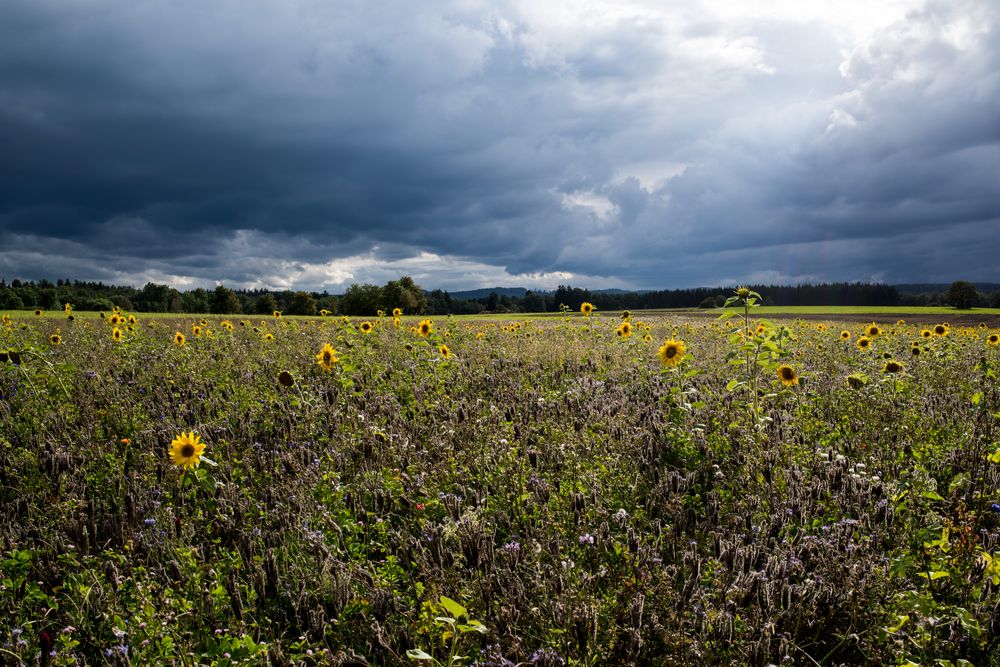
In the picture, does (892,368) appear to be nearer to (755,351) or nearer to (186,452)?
(755,351)

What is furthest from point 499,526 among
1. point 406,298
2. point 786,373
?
point 406,298

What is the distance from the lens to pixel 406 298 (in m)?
87.6

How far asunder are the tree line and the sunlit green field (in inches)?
2315

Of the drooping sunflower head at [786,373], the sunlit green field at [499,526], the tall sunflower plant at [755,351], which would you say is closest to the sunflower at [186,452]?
the sunlit green field at [499,526]

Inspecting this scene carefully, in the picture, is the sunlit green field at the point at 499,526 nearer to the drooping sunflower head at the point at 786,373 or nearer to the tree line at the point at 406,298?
the drooping sunflower head at the point at 786,373

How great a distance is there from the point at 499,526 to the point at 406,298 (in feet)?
281

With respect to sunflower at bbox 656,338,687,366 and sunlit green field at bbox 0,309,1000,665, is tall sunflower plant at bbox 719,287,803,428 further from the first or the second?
sunflower at bbox 656,338,687,366

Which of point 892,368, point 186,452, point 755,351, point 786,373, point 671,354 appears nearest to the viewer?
point 186,452

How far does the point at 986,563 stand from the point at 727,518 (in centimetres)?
126

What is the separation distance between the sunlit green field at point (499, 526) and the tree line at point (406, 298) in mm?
58797

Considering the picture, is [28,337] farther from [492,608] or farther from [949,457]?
[949,457]

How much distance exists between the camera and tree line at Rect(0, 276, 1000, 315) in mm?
70875

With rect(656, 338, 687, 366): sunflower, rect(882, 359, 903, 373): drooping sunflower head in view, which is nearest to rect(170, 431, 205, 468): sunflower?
rect(656, 338, 687, 366): sunflower

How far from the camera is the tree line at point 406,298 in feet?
233
